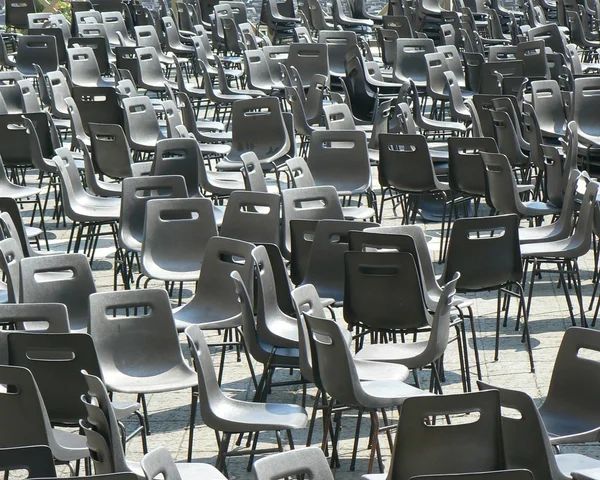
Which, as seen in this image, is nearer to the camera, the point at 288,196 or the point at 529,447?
the point at 529,447

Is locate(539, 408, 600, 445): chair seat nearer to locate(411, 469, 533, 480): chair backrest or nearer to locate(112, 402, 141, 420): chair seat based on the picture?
locate(411, 469, 533, 480): chair backrest

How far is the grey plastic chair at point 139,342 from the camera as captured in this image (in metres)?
5.50

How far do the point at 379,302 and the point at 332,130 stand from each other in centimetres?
333

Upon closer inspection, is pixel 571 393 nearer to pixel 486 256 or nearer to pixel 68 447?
pixel 486 256

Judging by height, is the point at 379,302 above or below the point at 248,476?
above

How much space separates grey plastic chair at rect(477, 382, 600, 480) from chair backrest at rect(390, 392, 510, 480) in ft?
0.29

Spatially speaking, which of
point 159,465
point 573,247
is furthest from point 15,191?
point 159,465

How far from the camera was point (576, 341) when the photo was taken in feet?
15.6

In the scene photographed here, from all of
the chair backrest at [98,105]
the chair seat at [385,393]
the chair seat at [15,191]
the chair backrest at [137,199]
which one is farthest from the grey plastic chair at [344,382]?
the chair backrest at [98,105]

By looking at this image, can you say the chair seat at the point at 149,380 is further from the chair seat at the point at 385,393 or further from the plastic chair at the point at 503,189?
the plastic chair at the point at 503,189

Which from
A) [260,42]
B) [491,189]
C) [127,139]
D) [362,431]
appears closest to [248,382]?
[362,431]

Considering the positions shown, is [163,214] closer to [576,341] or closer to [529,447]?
[576,341]

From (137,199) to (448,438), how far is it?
4.00m

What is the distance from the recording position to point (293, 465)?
144 inches
